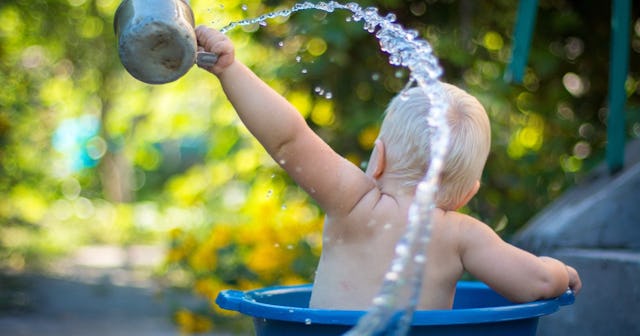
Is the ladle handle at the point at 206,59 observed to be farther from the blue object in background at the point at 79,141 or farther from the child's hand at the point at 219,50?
the blue object in background at the point at 79,141

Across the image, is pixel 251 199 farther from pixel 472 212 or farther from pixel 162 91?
pixel 162 91

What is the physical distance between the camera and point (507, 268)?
141 centimetres

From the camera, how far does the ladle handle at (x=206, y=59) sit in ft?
4.61

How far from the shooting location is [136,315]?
13.9 ft

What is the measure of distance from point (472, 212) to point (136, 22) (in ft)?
7.03

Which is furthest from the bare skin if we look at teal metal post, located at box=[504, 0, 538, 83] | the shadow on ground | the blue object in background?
the blue object in background

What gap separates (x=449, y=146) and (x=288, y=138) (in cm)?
28

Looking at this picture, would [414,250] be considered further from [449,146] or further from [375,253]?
[449,146]

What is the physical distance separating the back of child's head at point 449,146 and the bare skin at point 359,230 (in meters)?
0.05

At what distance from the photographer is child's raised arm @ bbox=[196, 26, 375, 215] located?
1.37 metres

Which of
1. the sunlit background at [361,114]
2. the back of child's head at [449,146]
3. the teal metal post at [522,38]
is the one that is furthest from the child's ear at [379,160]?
the teal metal post at [522,38]

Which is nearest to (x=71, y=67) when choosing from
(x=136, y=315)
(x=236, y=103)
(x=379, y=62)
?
(x=136, y=315)

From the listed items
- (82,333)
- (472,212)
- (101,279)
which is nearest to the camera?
(472,212)

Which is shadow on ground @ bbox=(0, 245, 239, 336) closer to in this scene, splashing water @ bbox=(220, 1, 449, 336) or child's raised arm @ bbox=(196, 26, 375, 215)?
child's raised arm @ bbox=(196, 26, 375, 215)
